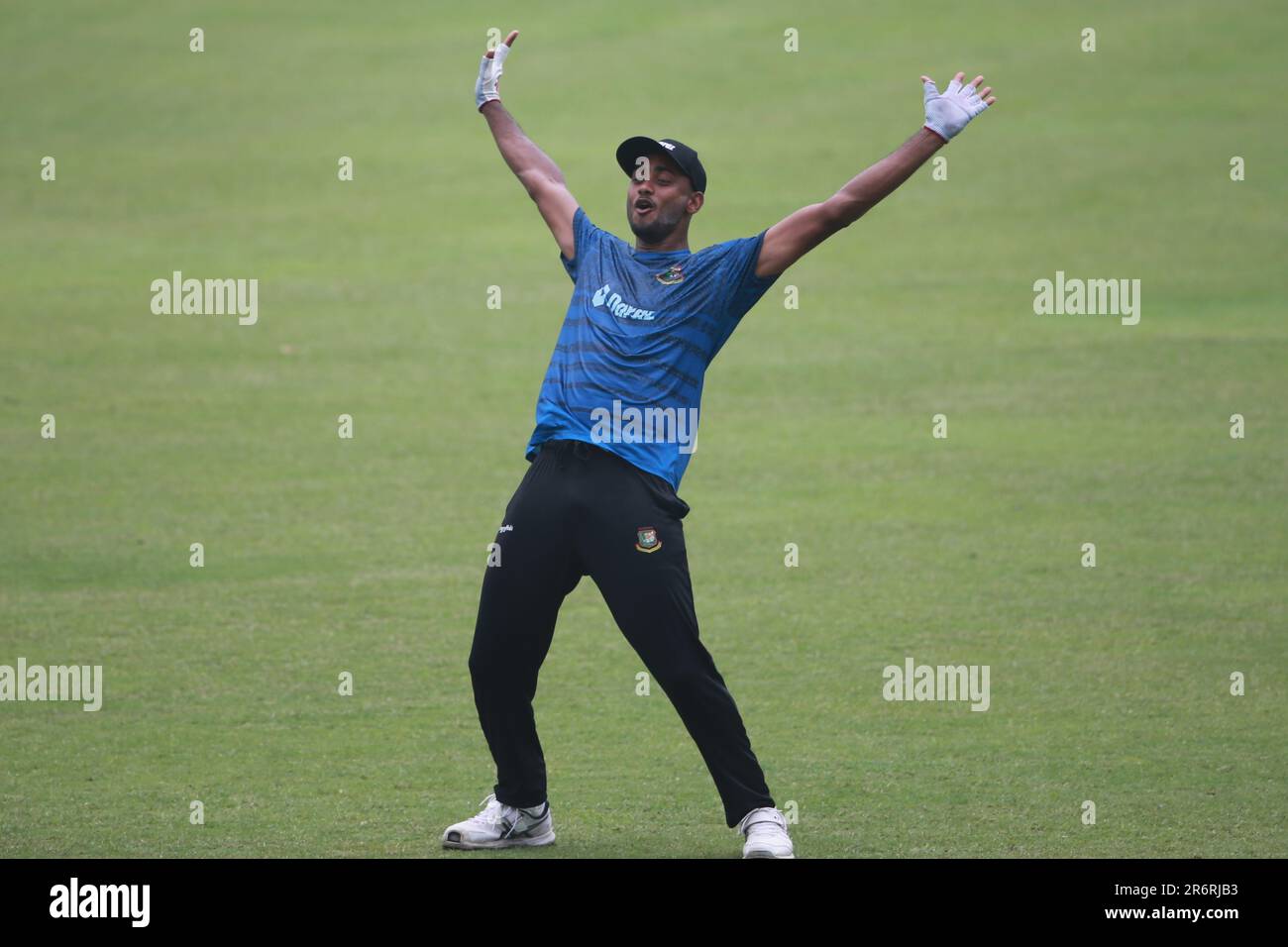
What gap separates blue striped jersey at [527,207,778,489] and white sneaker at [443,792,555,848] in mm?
1331

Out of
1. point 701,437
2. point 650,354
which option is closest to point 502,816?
point 650,354

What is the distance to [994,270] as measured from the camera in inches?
811

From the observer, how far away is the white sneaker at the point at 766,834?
20.4 ft

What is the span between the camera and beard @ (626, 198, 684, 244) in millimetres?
6582

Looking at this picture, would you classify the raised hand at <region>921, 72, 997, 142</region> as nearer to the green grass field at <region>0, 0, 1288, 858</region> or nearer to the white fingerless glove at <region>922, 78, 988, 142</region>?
the white fingerless glove at <region>922, 78, 988, 142</region>

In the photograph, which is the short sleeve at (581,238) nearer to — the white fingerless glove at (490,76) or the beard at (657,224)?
the beard at (657,224)

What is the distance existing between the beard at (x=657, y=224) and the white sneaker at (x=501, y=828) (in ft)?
7.05

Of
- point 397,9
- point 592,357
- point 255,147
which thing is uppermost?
point 397,9

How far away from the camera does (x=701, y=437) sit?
15.2 m

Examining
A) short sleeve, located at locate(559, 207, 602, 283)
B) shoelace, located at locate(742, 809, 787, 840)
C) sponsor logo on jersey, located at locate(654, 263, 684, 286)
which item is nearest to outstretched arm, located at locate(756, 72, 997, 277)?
sponsor logo on jersey, located at locate(654, 263, 684, 286)

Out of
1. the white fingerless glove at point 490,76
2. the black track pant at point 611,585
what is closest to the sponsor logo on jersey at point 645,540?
the black track pant at point 611,585

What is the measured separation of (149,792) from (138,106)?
23.1 meters

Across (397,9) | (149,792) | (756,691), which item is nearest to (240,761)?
(149,792)

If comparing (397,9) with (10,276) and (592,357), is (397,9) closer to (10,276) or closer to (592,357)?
(10,276)
